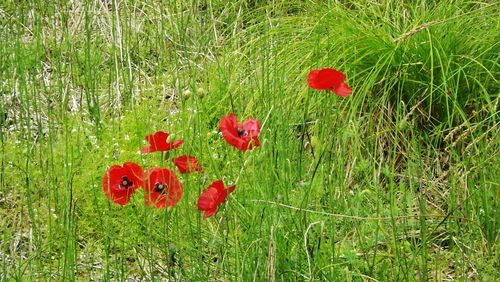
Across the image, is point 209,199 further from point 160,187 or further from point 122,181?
point 122,181

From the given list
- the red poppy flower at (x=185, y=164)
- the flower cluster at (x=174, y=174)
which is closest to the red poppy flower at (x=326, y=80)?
the flower cluster at (x=174, y=174)

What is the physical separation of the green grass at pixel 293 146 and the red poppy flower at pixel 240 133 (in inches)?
7.4

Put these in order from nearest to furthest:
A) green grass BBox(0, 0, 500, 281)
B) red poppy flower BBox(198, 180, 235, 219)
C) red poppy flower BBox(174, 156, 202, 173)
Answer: red poppy flower BBox(198, 180, 235, 219), red poppy flower BBox(174, 156, 202, 173), green grass BBox(0, 0, 500, 281)

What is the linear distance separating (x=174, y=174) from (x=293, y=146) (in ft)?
2.83

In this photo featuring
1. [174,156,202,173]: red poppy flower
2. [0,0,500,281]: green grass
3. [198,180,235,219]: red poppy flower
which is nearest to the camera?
[198,180,235,219]: red poppy flower

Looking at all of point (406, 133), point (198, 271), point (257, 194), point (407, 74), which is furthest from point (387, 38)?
point (198, 271)

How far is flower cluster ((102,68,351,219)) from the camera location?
1705 millimetres

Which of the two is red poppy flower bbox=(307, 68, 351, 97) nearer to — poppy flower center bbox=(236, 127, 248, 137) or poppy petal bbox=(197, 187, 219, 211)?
poppy flower center bbox=(236, 127, 248, 137)

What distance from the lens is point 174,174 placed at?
67.8 inches

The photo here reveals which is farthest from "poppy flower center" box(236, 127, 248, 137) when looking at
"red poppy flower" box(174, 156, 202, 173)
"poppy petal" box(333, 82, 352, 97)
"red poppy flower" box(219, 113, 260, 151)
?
"poppy petal" box(333, 82, 352, 97)

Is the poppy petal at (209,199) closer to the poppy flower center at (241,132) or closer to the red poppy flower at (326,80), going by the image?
the poppy flower center at (241,132)

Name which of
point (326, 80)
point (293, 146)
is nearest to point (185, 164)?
point (326, 80)

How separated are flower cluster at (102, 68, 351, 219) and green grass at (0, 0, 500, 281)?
194mm

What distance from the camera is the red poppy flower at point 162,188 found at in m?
1.76
